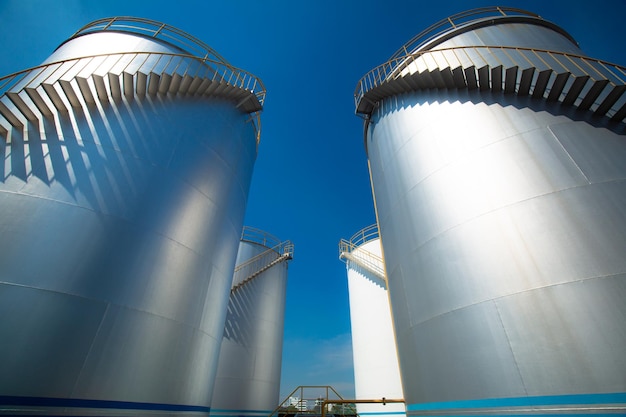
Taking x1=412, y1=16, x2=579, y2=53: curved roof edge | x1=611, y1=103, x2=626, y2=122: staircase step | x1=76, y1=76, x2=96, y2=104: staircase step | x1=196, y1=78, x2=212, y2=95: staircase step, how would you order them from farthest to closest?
x1=196, y1=78, x2=212, y2=95: staircase step
x1=412, y1=16, x2=579, y2=53: curved roof edge
x1=76, y1=76, x2=96, y2=104: staircase step
x1=611, y1=103, x2=626, y2=122: staircase step

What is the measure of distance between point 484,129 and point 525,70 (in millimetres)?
1255

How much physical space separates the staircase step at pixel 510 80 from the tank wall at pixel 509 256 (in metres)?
0.21

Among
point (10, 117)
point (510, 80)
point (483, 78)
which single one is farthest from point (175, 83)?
point (510, 80)

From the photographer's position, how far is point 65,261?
4.87 meters

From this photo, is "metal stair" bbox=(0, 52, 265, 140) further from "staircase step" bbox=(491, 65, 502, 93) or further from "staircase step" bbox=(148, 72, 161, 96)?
"staircase step" bbox=(491, 65, 502, 93)

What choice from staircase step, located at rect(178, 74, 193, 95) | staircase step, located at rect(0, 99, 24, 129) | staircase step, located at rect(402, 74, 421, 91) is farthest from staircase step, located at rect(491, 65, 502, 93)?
staircase step, located at rect(0, 99, 24, 129)

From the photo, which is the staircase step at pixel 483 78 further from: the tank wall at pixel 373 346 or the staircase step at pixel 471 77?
the tank wall at pixel 373 346

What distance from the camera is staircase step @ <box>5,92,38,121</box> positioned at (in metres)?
5.51

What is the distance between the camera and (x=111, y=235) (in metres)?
5.46

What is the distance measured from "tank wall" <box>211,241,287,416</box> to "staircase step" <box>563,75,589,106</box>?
1414 cm

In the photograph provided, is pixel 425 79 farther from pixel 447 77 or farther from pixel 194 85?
pixel 194 85

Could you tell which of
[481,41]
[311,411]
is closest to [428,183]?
[481,41]

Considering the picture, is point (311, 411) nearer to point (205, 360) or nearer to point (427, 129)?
point (205, 360)

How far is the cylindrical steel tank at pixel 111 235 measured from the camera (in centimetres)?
442
